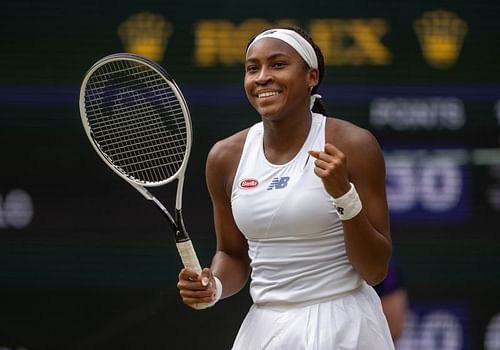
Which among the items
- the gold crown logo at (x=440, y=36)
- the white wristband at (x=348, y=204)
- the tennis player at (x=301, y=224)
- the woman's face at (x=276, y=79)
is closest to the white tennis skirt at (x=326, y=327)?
the tennis player at (x=301, y=224)

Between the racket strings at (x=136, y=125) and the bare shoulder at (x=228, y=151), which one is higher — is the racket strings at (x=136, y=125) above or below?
below

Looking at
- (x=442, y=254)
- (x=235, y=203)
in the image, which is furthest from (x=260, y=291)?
(x=442, y=254)

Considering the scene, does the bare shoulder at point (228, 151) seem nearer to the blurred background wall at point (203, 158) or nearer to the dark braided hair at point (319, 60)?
the dark braided hair at point (319, 60)

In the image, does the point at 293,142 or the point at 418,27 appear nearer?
the point at 293,142

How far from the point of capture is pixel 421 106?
4.93 metres

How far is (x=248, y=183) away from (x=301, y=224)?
200 millimetres

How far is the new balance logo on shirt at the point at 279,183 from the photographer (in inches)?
121

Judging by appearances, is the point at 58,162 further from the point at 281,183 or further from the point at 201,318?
the point at 281,183

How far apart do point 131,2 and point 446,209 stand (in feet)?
4.90

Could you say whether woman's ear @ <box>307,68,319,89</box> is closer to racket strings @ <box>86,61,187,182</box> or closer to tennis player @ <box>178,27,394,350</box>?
tennis player @ <box>178,27,394,350</box>

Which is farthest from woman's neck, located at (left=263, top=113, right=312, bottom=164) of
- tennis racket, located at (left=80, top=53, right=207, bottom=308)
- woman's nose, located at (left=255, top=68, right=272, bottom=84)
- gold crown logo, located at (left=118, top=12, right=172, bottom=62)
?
gold crown logo, located at (left=118, top=12, right=172, bottom=62)

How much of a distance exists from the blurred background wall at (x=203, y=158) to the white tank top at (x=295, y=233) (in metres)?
1.84

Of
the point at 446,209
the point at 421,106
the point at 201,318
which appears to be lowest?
the point at 201,318

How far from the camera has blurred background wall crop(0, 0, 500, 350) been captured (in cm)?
493
